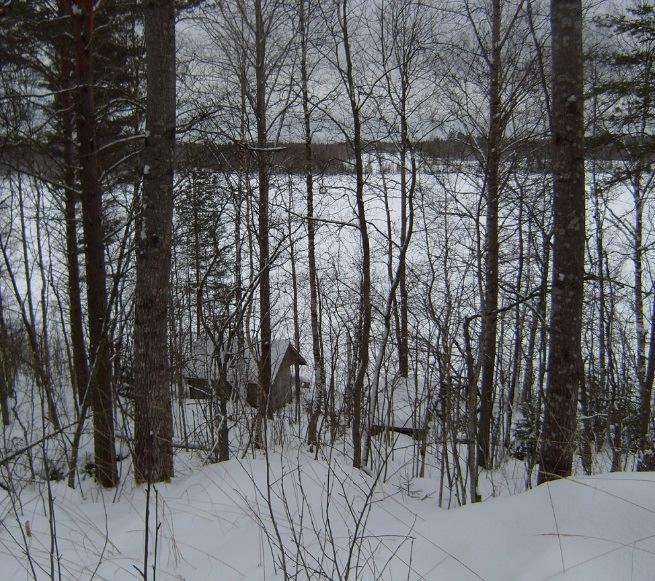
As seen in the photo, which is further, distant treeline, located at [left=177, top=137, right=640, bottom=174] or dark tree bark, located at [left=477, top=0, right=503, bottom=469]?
distant treeline, located at [left=177, top=137, right=640, bottom=174]

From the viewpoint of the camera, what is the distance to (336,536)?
9.69ft

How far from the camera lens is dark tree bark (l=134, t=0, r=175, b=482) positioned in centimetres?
442

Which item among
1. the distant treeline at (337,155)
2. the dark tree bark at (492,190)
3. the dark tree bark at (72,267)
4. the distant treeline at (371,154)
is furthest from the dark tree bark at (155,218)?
the dark tree bark at (492,190)

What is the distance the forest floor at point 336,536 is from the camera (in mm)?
2125

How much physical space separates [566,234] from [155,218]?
344cm

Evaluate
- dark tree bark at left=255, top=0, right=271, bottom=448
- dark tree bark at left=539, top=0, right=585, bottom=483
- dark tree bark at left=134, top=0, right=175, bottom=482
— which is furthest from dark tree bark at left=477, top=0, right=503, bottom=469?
dark tree bark at left=134, top=0, right=175, bottom=482

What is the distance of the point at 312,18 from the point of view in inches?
394

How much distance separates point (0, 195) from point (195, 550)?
20148 millimetres

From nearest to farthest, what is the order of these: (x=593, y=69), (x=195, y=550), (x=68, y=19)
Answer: (x=195, y=550) < (x=68, y=19) < (x=593, y=69)

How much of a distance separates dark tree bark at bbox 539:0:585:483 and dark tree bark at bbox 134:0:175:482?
322 cm

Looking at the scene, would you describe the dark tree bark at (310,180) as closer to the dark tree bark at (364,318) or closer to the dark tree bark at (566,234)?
the dark tree bark at (364,318)

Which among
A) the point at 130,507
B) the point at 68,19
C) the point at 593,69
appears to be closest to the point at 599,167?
the point at 593,69

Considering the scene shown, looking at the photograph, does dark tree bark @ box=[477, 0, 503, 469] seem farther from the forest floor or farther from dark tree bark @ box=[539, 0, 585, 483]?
the forest floor

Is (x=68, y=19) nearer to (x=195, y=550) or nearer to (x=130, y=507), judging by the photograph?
(x=130, y=507)
